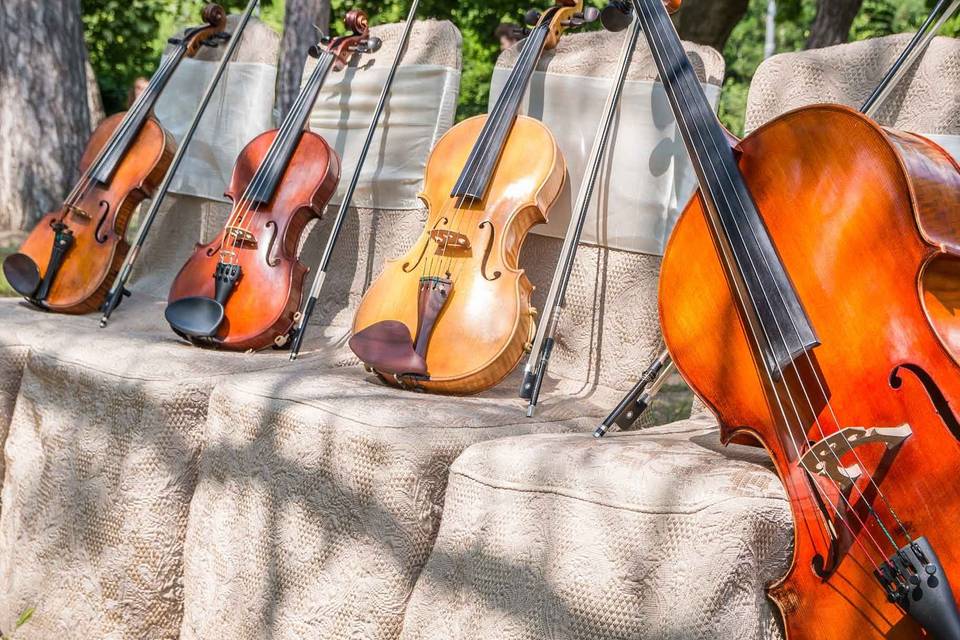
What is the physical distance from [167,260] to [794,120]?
8.62 feet

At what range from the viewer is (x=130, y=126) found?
325 centimetres

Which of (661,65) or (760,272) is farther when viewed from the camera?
(661,65)

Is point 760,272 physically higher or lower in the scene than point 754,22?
higher

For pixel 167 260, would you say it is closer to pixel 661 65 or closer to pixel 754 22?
pixel 661 65

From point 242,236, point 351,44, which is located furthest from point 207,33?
point 242,236

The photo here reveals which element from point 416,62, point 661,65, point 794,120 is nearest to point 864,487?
point 794,120

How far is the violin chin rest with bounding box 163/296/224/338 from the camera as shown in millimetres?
2578

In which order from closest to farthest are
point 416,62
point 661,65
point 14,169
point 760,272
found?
point 760,272 < point 661,65 < point 416,62 < point 14,169

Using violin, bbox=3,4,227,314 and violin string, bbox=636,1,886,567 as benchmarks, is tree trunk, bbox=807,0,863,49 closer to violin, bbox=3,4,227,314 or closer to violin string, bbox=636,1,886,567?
violin, bbox=3,4,227,314

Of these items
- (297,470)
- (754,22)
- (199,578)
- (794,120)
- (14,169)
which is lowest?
(754,22)

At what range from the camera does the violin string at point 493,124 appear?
2330 millimetres

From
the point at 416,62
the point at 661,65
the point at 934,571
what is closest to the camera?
the point at 934,571

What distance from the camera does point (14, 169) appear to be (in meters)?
4.76

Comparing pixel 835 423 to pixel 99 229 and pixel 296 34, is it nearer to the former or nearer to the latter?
pixel 99 229
